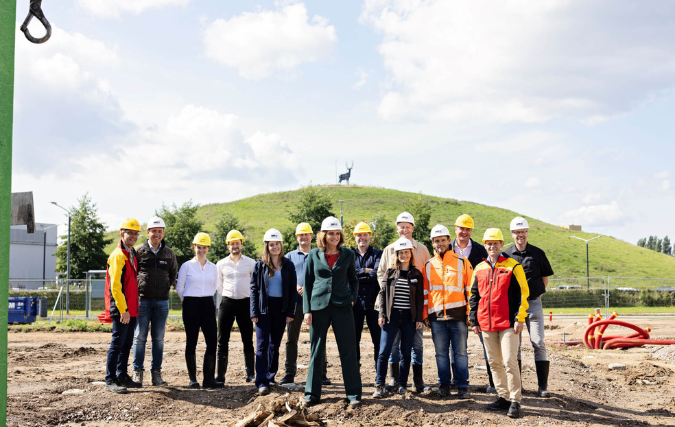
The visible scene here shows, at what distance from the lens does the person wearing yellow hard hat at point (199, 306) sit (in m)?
7.84

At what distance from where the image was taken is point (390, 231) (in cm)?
5034

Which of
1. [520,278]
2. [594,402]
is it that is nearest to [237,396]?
[520,278]

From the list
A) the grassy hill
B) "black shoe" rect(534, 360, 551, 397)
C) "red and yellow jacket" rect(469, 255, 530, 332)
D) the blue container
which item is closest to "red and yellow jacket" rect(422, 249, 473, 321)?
"red and yellow jacket" rect(469, 255, 530, 332)

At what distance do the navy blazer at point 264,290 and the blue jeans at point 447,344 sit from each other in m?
1.90

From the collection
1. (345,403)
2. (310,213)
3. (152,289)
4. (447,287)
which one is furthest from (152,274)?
(310,213)

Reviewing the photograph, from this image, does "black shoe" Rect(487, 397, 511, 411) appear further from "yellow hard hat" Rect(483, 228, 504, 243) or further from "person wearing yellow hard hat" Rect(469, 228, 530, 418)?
"yellow hard hat" Rect(483, 228, 504, 243)

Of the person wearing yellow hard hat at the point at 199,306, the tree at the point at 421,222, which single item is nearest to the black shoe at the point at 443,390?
A: the person wearing yellow hard hat at the point at 199,306

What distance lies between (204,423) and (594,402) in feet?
16.3

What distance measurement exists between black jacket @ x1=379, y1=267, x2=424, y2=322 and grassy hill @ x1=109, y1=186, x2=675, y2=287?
57999 mm

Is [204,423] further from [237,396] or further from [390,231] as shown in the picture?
[390,231]

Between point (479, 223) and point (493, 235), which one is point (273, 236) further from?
point (479, 223)

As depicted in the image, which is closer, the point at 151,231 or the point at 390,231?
the point at 151,231

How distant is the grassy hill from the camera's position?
72000mm

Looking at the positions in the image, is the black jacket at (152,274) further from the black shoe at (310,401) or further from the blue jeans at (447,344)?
the blue jeans at (447,344)
